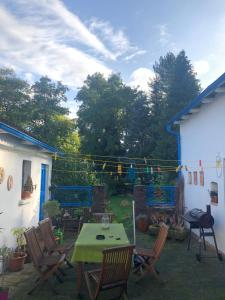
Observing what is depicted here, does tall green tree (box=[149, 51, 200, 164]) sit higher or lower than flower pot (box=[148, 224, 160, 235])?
higher

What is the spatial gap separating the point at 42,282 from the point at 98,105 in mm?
22051

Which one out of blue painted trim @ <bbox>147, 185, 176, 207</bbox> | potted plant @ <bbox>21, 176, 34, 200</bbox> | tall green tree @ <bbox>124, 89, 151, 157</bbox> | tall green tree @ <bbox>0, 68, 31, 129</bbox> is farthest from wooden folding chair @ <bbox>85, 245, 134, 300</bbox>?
tall green tree @ <bbox>124, 89, 151, 157</bbox>

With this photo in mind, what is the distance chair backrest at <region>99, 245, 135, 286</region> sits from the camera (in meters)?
3.86

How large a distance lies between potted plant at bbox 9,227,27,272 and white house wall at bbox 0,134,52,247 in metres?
0.18

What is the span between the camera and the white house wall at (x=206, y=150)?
688 cm

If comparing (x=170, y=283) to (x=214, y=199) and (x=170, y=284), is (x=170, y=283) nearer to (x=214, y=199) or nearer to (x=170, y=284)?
(x=170, y=284)

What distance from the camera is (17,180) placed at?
668 centimetres

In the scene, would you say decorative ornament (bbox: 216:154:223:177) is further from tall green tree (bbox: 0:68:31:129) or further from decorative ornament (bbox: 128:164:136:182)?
tall green tree (bbox: 0:68:31:129)

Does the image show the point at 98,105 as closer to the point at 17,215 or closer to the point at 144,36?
the point at 144,36

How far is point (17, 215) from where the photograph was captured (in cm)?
668

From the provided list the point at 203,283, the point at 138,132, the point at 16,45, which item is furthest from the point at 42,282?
the point at 138,132

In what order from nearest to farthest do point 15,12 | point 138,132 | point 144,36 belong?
point 15,12 < point 144,36 < point 138,132

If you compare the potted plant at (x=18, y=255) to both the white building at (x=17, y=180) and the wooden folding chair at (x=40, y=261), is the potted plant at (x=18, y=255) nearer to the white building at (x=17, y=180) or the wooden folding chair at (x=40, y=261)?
the white building at (x=17, y=180)

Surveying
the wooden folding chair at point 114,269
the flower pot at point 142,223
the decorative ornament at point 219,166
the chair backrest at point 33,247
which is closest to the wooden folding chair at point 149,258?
the wooden folding chair at point 114,269
